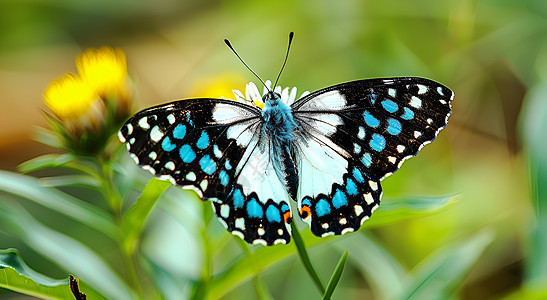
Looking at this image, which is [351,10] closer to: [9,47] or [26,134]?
[26,134]

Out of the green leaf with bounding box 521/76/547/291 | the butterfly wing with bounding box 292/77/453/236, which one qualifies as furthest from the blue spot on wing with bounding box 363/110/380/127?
the green leaf with bounding box 521/76/547/291

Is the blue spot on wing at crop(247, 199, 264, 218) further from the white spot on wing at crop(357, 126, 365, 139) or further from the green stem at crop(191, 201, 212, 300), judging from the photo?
the white spot on wing at crop(357, 126, 365, 139)

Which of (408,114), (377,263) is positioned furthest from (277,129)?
(377,263)

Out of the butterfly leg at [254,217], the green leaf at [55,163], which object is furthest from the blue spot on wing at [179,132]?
the green leaf at [55,163]

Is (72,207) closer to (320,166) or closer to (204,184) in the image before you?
(204,184)

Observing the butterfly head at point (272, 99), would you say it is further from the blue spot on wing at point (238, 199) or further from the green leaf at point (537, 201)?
the green leaf at point (537, 201)

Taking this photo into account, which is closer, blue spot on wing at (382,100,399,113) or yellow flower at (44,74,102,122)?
blue spot on wing at (382,100,399,113)
